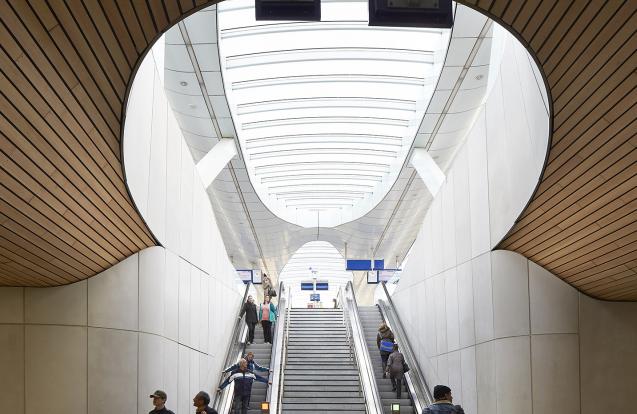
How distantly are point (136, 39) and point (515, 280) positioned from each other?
650 centimetres

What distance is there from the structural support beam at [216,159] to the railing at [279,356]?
3.57 metres

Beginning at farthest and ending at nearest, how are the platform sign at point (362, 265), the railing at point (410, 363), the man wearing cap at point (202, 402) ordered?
the platform sign at point (362, 265), the railing at point (410, 363), the man wearing cap at point (202, 402)

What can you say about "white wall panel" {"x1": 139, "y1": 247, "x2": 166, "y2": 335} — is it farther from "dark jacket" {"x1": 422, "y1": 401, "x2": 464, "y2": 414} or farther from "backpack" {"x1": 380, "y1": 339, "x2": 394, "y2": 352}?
"backpack" {"x1": 380, "y1": 339, "x2": 394, "y2": 352}

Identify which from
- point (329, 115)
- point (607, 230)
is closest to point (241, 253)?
point (329, 115)

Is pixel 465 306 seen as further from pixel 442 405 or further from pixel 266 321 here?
pixel 442 405

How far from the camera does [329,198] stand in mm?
28594

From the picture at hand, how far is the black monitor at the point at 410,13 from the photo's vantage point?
530 cm

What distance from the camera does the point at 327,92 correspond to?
17.0m

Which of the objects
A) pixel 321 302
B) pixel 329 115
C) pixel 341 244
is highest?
pixel 329 115

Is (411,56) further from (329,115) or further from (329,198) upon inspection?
(329,198)

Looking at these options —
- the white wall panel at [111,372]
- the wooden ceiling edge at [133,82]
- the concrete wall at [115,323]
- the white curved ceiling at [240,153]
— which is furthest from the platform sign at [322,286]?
the white wall panel at [111,372]

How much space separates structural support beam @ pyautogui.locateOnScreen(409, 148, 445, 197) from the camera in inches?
708

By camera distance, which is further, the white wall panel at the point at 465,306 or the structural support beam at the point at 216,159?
the structural support beam at the point at 216,159

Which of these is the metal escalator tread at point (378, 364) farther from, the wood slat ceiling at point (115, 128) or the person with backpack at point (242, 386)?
the wood slat ceiling at point (115, 128)
